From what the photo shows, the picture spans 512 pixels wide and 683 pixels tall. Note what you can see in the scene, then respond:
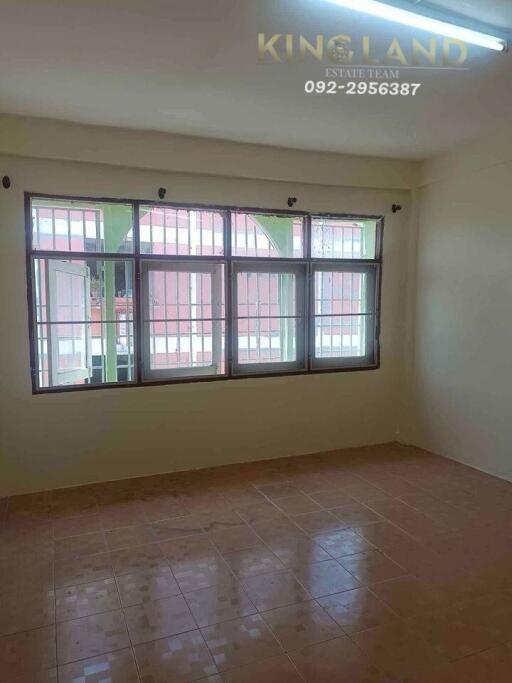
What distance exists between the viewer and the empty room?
91.3 inches

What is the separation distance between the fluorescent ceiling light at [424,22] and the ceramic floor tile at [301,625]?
9.09ft

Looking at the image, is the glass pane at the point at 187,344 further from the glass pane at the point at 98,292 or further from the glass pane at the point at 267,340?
the glass pane at the point at 98,292

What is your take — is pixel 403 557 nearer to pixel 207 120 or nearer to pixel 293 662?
pixel 293 662

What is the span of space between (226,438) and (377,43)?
325 centimetres

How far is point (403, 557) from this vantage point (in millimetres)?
2977

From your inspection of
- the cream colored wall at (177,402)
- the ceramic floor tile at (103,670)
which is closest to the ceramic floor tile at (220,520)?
the cream colored wall at (177,402)

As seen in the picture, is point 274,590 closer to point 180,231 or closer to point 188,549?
point 188,549

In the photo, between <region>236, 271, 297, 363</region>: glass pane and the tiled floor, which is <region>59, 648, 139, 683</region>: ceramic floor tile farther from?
<region>236, 271, 297, 363</region>: glass pane

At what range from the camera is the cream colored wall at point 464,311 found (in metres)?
4.12

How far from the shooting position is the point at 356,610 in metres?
2.47

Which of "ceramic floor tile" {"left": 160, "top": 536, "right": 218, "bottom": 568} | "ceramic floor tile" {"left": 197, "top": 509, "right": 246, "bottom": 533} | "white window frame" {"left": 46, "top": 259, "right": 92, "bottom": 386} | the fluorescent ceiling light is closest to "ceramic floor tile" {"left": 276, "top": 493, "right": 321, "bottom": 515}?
"ceramic floor tile" {"left": 197, "top": 509, "right": 246, "bottom": 533}

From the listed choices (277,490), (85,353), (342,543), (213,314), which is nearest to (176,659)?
(342,543)

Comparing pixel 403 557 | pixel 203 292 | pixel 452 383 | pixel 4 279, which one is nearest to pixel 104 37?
pixel 4 279

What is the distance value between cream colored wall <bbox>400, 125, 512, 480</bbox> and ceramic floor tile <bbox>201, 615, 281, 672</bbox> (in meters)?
2.72
